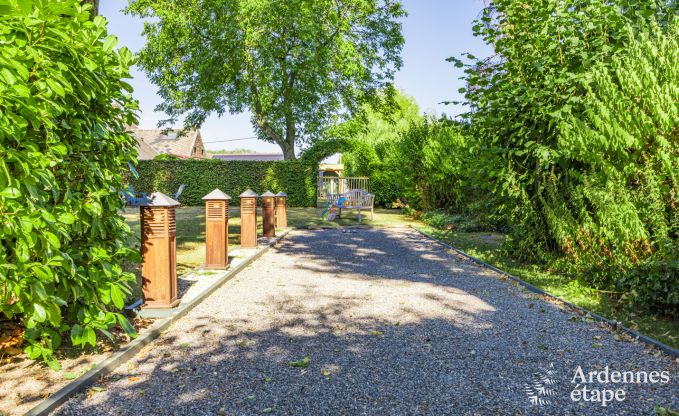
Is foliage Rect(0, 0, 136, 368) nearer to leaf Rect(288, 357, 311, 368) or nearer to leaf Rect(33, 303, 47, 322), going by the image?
leaf Rect(33, 303, 47, 322)

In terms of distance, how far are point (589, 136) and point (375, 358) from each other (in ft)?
13.3

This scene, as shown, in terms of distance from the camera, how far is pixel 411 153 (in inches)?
733

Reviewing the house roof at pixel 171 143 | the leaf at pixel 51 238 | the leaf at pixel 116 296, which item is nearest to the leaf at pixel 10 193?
the leaf at pixel 51 238

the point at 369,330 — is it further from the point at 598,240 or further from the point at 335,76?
the point at 335,76

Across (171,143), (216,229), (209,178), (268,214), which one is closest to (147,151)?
(171,143)

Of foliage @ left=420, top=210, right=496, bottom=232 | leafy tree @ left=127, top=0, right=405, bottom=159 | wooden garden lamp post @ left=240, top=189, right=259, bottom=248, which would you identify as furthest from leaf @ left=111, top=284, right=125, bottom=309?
leafy tree @ left=127, top=0, right=405, bottom=159

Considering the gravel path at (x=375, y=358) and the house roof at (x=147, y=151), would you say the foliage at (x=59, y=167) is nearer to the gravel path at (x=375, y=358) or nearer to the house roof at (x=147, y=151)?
the gravel path at (x=375, y=358)

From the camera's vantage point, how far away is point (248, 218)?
10375 mm

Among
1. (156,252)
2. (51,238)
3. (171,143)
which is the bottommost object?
(156,252)

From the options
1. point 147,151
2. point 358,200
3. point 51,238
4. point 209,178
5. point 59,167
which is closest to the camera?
point 51,238

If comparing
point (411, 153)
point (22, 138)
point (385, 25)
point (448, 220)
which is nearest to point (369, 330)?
point (22, 138)

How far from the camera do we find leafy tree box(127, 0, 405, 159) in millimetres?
21000

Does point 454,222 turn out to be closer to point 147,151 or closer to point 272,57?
point 272,57

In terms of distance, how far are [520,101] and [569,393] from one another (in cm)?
509
